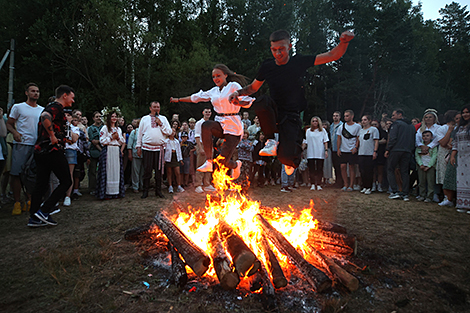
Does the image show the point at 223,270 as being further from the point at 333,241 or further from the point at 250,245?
the point at 333,241

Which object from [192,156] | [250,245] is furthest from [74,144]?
[250,245]

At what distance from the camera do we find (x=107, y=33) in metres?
18.1

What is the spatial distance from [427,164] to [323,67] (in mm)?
26882

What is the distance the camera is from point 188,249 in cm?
299

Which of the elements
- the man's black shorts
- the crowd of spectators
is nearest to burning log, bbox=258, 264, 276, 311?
the crowd of spectators

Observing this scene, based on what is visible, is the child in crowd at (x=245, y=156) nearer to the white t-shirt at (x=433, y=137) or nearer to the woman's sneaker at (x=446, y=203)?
the white t-shirt at (x=433, y=137)

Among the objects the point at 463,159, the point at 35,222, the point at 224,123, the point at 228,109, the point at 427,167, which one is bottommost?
the point at 35,222

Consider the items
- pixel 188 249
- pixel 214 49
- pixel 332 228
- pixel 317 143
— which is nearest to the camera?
pixel 188 249

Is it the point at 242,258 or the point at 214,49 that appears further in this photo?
the point at 214,49

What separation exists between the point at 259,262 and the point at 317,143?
6.94m

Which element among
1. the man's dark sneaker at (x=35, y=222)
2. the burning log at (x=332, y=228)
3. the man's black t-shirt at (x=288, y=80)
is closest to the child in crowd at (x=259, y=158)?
the man's black t-shirt at (x=288, y=80)

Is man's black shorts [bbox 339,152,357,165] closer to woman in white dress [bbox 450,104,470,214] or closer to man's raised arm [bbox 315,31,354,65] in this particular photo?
woman in white dress [bbox 450,104,470,214]

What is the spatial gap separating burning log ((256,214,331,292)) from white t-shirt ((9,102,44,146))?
5088mm

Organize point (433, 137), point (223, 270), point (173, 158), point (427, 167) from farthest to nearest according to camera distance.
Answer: point (173, 158) → point (433, 137) → point (427, 167) → point (223, 270)
